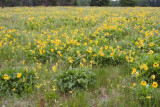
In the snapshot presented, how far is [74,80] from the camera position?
10.2 feet

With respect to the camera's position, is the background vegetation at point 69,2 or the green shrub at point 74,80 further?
the background vegetation at point 69,2

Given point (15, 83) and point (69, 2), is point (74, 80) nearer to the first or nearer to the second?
point (15, 83)

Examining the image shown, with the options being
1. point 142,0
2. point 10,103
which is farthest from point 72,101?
point 142,0

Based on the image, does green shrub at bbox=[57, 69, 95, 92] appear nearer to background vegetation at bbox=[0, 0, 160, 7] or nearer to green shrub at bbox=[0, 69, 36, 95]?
green shrub at bbox=[0, 69, 36, 95]

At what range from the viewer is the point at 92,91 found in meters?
3.13

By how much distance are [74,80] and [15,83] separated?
1.11 metres

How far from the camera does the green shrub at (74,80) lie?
3076 mm

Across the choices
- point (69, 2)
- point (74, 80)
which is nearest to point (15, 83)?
point (74, 80)

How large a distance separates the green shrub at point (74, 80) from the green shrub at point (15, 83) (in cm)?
60

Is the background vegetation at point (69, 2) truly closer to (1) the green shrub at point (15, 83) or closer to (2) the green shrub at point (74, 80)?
(1) the green shrub at point (15, 83)

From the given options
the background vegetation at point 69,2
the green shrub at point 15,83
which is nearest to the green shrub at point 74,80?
the green shrub at point 15,83

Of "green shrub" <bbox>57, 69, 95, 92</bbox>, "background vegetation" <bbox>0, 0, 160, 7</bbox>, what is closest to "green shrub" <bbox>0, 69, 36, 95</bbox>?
"green shrub" <bbox>57, 69, 95, 92</bbox>

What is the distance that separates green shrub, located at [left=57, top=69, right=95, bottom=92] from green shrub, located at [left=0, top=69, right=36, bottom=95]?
23.6 inches

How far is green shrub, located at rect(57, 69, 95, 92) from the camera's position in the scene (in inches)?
121
